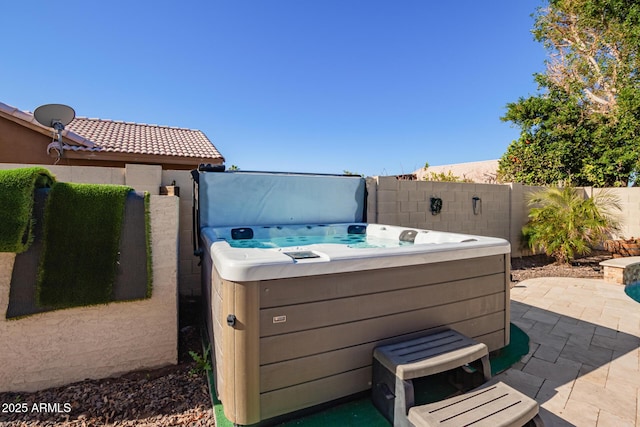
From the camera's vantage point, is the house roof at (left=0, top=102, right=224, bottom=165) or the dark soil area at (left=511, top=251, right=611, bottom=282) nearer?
the dark soil area at (left=511, top=251, right=611, bottom=282)

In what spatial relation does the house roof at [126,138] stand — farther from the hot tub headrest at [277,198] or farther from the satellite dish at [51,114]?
the hot tub headrest at [277,198]

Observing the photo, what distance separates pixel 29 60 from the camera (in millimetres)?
5285

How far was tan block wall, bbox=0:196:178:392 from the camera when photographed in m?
1.99

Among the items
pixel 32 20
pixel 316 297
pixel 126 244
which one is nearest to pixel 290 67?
pixel 32 20

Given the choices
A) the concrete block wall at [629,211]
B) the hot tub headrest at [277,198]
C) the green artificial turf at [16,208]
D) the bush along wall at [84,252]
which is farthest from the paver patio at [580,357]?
the concrete block wall at [629,211]

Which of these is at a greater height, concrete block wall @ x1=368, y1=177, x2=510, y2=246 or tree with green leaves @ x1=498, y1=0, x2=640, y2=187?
tree with green leaves @ x1=498, y1=0, x2=640, y2=187

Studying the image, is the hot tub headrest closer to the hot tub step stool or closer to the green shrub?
the hot tub step stool

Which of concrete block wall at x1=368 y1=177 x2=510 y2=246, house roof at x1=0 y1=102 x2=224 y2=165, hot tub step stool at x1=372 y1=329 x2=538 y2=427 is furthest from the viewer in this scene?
house roof at x1=0 y1=102 x2=224 y2=165

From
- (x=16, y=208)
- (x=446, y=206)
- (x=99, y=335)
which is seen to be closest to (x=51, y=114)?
(x=16, y=208)

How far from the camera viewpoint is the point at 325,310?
5.56ft

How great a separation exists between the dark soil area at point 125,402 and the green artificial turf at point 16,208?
1022mm

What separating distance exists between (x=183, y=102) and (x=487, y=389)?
836 cm

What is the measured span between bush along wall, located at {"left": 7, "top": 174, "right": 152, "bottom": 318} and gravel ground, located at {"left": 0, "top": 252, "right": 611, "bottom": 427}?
0.59m

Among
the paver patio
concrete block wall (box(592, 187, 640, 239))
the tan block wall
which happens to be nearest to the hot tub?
the paver patio
